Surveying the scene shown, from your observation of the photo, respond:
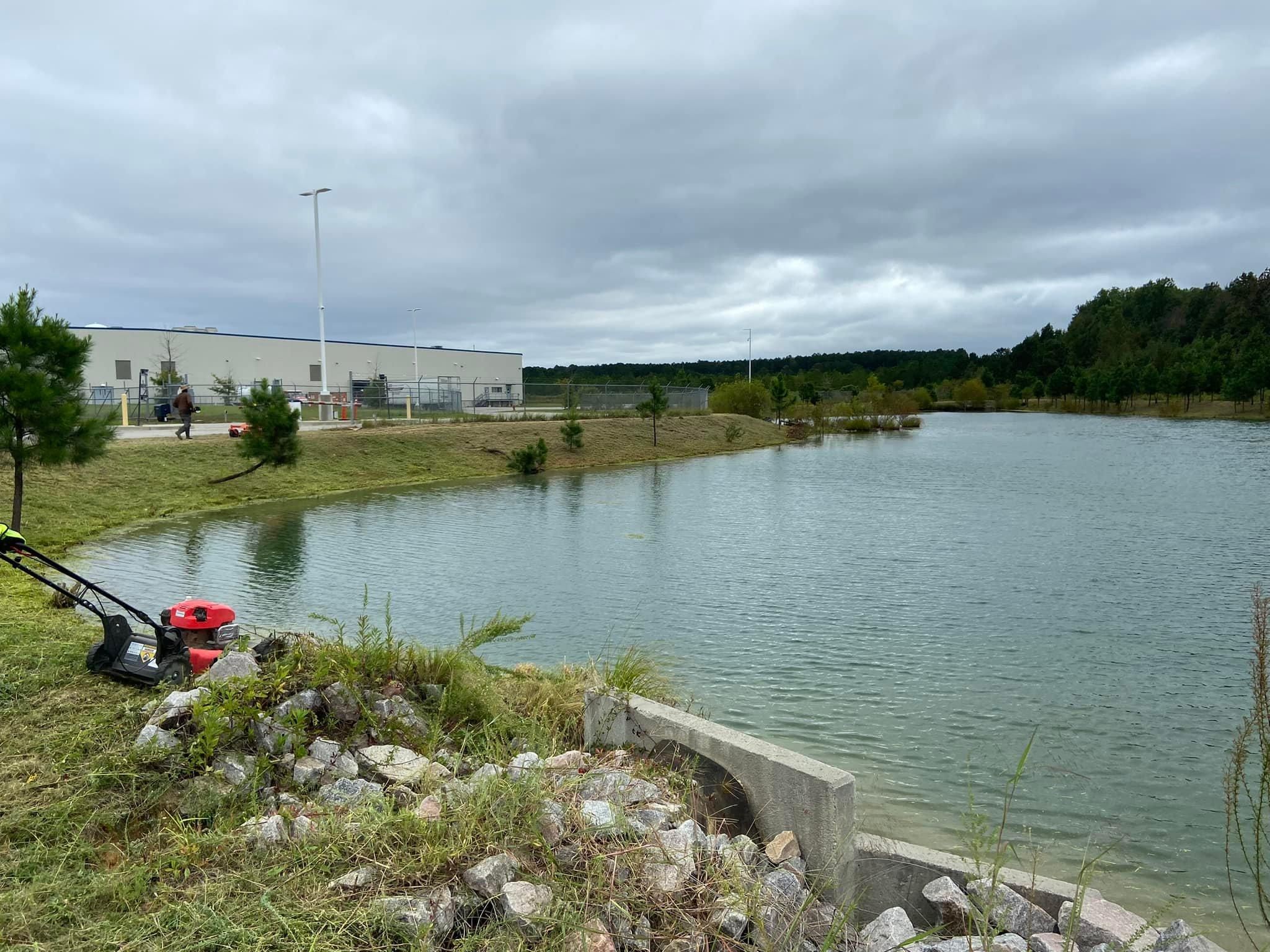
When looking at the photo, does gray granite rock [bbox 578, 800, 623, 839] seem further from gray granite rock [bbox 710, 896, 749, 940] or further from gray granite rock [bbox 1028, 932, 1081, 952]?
gray granite rock [bbox 1028, 932, 1081, 952]

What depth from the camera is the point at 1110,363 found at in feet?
372

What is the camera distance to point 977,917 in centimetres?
349

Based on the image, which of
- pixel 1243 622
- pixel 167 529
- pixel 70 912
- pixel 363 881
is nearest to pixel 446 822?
pixel 363 881

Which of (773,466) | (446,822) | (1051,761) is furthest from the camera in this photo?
(773,466)

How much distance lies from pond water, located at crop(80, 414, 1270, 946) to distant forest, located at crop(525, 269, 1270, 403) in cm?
6128

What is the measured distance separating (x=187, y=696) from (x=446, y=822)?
198 cm

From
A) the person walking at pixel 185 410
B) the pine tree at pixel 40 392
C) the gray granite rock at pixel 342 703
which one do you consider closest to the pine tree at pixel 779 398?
the person walking at pixel 185 410

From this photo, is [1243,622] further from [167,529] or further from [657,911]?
[167,529]

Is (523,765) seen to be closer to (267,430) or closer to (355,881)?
(355,881)

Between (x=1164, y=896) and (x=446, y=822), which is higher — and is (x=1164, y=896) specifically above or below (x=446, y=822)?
below

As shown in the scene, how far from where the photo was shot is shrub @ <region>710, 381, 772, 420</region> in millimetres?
60844

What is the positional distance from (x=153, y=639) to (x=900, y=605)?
29.4 feet

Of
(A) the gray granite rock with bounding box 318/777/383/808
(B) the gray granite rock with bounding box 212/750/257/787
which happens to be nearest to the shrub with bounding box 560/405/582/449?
(B) the gray granite rock with bounding box 212/750/257/787

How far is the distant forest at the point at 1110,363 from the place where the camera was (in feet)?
267
